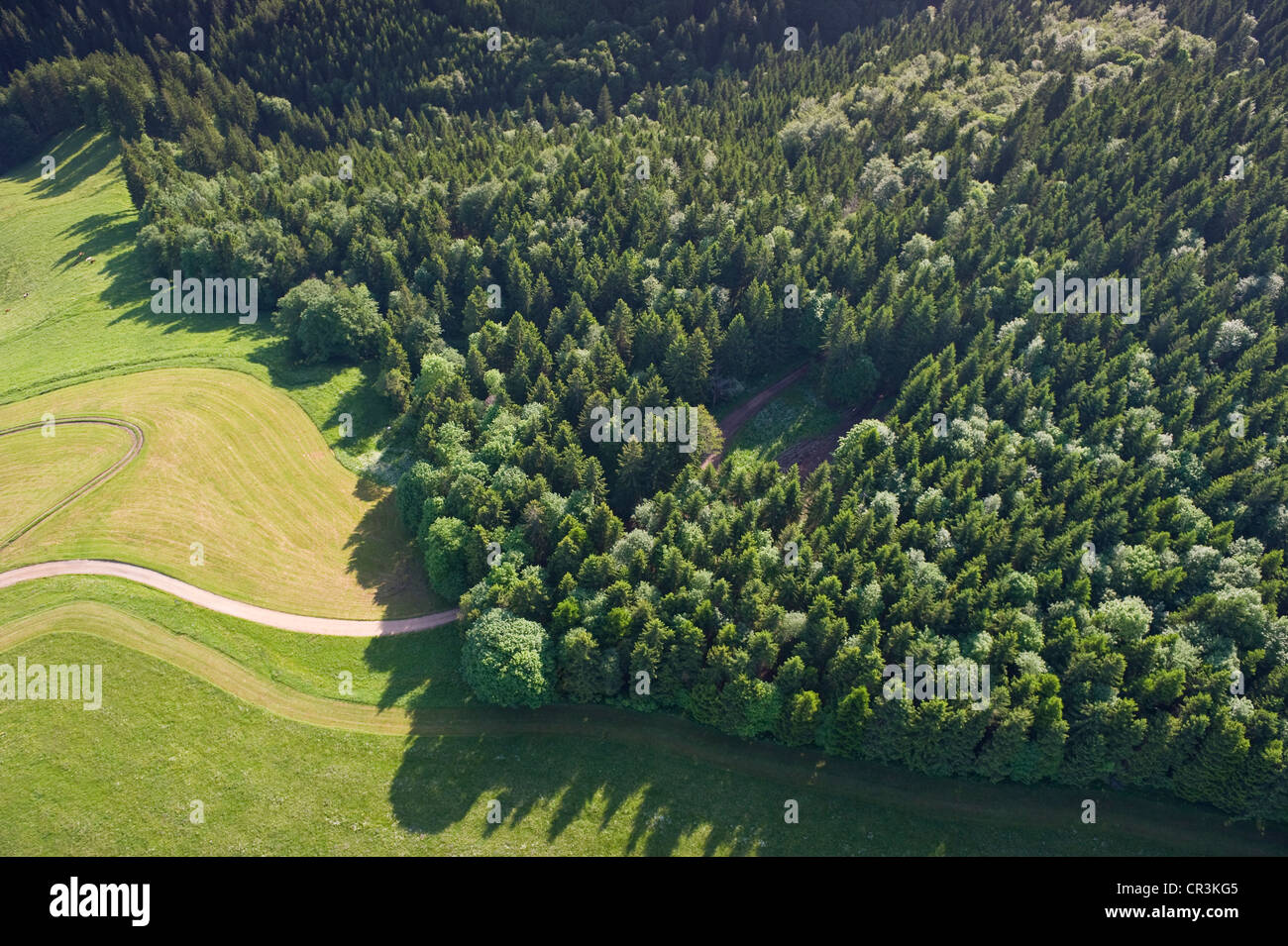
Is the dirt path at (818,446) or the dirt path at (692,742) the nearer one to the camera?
the dirt path at (692,742)

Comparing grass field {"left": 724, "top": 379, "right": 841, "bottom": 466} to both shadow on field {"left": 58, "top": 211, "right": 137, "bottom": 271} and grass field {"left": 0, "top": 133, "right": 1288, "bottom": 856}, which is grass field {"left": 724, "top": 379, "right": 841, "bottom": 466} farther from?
shadow on field {"left": 58, "top": 211, "right": 137, "bottom": 271}

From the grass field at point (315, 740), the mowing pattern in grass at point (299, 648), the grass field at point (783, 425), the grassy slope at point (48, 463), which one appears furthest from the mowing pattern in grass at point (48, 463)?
the grass field at point (783, 425)

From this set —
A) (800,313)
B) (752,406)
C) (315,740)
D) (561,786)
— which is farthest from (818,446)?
(315,740)

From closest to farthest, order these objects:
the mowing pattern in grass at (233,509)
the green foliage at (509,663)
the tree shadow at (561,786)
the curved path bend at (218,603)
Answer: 1. the tree shadow at (561,786)
2. the green foliage at (509,663)
3. the curved path bend at (218,603)
4. the mowing pattern in grass at (233,509)

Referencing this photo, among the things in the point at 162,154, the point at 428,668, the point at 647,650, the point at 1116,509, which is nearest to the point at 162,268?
the point at 162,154

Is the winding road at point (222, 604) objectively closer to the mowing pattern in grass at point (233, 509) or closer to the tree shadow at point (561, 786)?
the mowing pattern in grass at point (233, 509)

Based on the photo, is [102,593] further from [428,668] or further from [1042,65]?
[1042,65]

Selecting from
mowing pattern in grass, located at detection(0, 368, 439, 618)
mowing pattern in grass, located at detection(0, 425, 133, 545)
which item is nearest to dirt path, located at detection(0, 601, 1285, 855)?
mowing pattern in grass, located at detection(0, 368, 439, 618)
